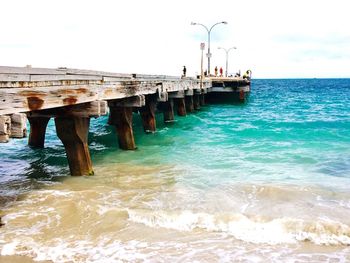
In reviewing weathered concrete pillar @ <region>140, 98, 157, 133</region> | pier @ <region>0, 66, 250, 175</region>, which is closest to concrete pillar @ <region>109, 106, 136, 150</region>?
pier @ <region>0, 66, 250, 175</region>

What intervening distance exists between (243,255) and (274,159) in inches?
322

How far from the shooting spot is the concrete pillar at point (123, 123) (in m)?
13.6

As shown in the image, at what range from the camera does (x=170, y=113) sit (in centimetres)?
2409

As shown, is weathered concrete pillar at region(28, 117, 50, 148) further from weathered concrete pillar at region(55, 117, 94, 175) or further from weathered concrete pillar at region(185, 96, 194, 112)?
weathered concrete pillar at region(185, 96, 194, 112)

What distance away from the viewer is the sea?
234 inches

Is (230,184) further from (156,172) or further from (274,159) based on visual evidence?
(274,159)

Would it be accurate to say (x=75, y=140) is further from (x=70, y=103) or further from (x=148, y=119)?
(x=148, y=119)

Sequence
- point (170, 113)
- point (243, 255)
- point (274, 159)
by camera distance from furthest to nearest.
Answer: point (170, 113) → point (274, 159) → point (243, 255)

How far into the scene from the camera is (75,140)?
31.8ft

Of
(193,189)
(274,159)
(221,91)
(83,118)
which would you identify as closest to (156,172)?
(193,189)

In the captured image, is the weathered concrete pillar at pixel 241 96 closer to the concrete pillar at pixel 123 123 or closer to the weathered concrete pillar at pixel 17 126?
the concrete pillar at pixel 123 123

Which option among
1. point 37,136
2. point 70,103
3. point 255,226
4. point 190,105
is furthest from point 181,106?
point 255,226

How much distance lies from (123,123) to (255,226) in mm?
8118

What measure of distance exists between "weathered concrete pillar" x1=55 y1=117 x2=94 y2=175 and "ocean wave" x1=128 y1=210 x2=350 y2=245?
10.00 ft
